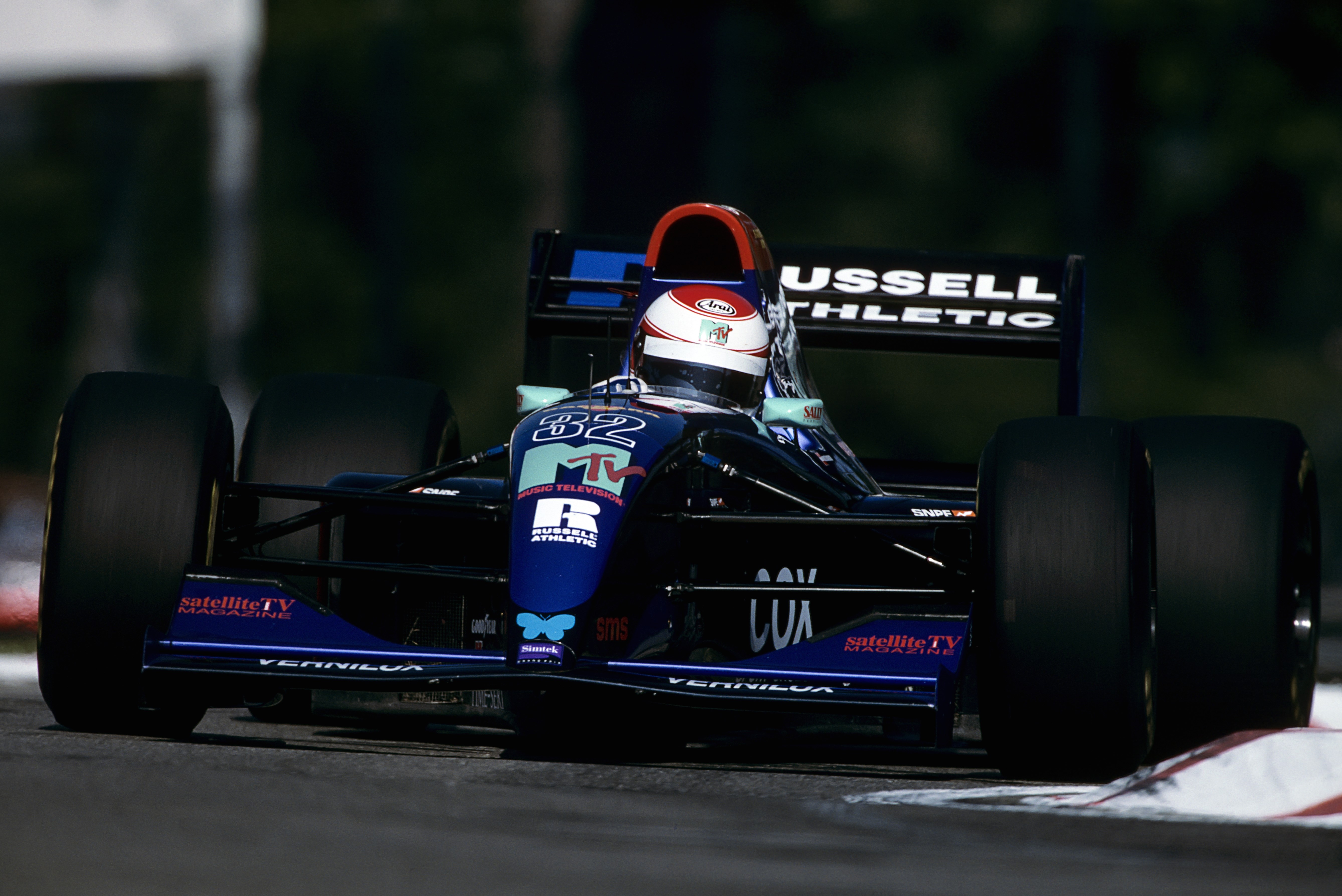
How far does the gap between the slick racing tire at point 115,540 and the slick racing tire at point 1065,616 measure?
79.6 inches

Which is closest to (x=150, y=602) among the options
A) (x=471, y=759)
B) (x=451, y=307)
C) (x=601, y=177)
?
(x=471, y=759)

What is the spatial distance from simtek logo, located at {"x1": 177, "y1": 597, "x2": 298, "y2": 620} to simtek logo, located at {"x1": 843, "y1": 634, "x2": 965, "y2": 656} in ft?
4.64

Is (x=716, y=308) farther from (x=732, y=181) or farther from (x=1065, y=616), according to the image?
(x=732, y=181)

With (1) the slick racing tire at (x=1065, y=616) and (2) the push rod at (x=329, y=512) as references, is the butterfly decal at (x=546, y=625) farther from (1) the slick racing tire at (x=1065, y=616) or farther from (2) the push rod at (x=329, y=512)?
(1) the slick racing tire at (x=1065, y=616)

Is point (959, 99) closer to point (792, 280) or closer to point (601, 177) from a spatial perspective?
point (601, 177)

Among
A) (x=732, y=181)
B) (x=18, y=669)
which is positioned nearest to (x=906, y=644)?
(x=18, y=669)

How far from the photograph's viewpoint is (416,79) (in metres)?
35.2

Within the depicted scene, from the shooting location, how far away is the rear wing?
8258 millimetres

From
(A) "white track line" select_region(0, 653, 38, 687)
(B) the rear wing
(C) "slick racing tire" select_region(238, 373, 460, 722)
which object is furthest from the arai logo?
(A) "white track line" select_region(0, 653, 38, 687)

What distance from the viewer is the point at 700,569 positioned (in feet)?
19.9

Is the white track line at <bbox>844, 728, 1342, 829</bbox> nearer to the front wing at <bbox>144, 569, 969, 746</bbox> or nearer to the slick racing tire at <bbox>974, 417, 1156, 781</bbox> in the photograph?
the slick racing tire at <bbox>974, 417, 1156, 781</bbox>

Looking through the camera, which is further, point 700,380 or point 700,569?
point 700,380

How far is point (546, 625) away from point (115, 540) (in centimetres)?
118

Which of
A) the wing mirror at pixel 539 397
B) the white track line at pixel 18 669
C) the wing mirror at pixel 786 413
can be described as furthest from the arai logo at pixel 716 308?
the white track line at pixel 18 669
